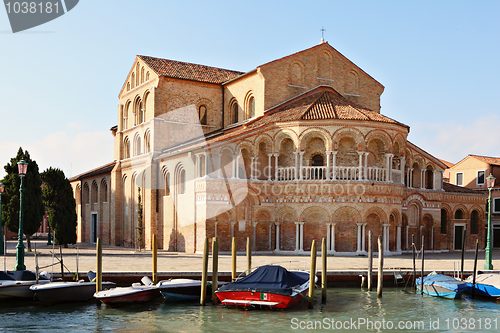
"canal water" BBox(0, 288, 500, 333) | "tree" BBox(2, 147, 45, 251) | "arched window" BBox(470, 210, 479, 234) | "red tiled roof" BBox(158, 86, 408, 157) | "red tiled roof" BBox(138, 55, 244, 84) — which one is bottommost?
"canal water" BBox(0, 288, 500, 333)

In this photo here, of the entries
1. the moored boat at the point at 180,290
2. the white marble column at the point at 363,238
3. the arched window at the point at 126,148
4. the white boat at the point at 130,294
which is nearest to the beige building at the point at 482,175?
the white marble column at the point at 363,238

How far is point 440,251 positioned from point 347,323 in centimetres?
2200

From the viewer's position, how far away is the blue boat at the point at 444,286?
62.4 feet

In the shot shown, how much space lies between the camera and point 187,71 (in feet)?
125

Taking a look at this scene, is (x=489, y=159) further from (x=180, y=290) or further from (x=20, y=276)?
(x=20, y=276)

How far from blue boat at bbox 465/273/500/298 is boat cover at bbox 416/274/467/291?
52 centimetres

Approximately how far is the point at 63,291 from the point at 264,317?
633 cm

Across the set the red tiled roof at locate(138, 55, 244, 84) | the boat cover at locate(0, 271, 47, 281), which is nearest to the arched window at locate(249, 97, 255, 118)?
the red tiled roof at locate(138, 55, 244, 84)

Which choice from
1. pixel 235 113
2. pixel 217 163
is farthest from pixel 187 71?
pixel 217 163

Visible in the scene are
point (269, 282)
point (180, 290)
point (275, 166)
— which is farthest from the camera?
point (275, 166)

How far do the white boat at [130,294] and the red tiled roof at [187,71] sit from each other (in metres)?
20.6

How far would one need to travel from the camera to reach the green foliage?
2944 cm

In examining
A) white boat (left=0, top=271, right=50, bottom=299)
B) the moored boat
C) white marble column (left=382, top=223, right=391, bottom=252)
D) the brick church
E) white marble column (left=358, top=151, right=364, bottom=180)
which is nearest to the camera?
white boat (left=0, top=271, right=50, bottom=299)

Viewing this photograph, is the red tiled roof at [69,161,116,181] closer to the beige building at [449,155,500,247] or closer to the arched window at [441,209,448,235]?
the arched window at [441,209,448,235]
